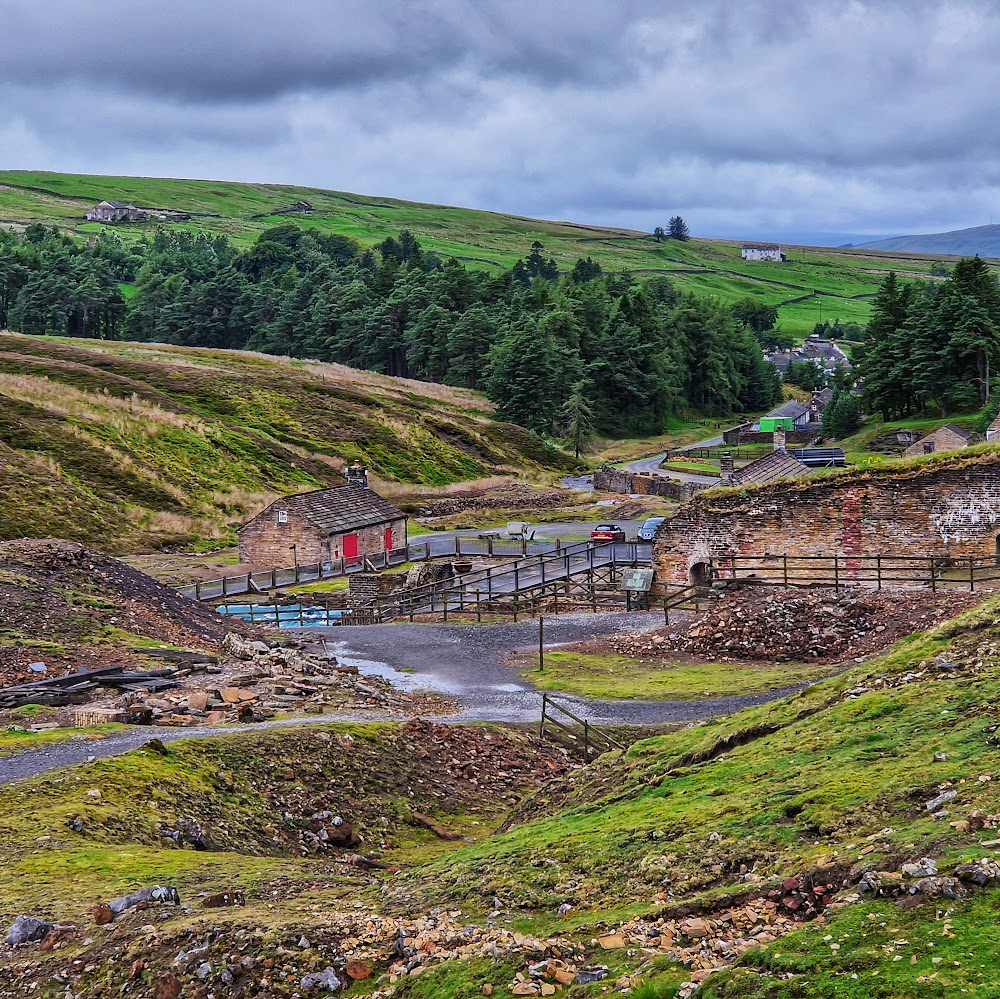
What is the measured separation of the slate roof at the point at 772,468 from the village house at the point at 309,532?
20126mm

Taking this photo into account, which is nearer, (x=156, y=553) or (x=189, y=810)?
(x=189, y=810)

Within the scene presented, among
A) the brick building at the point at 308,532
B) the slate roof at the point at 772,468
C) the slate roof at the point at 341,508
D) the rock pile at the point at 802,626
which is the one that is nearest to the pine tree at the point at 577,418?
the slate roof at the point at 772,468

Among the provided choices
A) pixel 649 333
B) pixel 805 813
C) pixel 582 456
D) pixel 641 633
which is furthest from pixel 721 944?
pixel 649 333

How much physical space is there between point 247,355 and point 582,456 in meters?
33.1

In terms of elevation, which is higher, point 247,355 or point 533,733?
point 247,355

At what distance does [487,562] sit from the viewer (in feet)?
185

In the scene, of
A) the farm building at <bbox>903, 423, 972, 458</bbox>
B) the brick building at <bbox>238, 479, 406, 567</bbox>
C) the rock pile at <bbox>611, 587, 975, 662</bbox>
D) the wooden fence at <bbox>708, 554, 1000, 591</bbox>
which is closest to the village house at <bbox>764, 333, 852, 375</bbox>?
the farm building at <bbox>903, 423, 972, 458</bbox>

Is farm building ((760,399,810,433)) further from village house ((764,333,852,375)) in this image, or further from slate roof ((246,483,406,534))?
slate roof ((246,483,406,534))

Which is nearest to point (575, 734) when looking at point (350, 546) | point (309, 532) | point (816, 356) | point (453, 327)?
point (309, 532)

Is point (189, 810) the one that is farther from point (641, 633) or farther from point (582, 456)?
point (582, 456)

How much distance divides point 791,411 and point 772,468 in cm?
6411

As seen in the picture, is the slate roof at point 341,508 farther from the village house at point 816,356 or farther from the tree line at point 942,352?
the village house at point 816,356

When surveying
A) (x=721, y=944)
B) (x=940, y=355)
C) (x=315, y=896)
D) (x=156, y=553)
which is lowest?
(x=156, y=553)

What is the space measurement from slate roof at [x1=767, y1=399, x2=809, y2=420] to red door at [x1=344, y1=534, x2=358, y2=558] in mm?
75163
